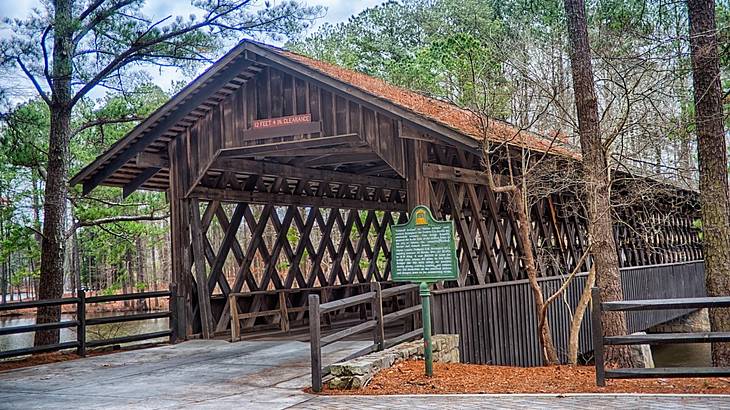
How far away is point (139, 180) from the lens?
12.7 m

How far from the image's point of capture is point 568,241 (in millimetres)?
→ 15281

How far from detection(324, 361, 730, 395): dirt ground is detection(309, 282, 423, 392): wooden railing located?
1.01ft

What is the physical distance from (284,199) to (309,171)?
0.73 m

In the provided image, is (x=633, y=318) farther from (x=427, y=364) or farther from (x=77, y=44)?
(x=77, y=44)

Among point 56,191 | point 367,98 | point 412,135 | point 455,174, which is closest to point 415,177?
point 412,135

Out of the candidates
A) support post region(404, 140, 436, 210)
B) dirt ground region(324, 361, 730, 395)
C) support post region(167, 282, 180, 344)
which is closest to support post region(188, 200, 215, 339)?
support post region(167, 282, 180, 344)

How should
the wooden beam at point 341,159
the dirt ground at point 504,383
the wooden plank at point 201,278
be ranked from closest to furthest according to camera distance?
the dirt ground at point 504,383
the wooden plank at point 201,278
the wooden beam at point 341,159

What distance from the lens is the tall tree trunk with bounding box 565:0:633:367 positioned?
9211 millimetres

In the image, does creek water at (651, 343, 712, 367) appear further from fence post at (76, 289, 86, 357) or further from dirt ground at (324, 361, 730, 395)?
fence post at (76, 289, 86, 357)

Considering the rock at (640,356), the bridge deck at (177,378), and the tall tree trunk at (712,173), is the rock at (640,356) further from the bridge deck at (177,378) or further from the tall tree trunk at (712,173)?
the bridge deck at (177,378)

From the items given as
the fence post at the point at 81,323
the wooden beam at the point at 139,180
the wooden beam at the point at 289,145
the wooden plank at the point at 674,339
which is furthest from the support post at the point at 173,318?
the wooden plank at the point at 674,339

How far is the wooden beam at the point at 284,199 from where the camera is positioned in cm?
1209

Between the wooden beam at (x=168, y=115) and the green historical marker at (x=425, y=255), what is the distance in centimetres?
410

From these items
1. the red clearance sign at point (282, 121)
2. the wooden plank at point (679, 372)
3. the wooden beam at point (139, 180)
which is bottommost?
the wooden plank at point (679, 372)
